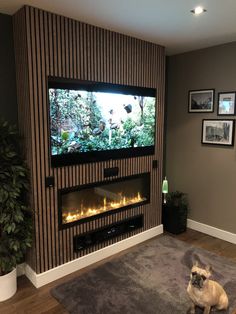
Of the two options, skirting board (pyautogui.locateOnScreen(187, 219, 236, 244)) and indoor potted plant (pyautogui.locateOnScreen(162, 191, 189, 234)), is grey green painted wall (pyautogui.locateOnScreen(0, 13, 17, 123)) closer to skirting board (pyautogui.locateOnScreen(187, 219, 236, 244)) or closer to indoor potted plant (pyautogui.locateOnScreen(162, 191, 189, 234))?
indoor potted plant (pyautogui.locateOnScreen(162, 191, 189, 234))

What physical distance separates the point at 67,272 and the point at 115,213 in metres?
0.85

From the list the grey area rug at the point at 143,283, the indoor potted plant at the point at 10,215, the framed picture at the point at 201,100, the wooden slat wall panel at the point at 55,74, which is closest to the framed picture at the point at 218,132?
the framed picture at the point at 201,100

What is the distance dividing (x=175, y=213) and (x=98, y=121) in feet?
5.98

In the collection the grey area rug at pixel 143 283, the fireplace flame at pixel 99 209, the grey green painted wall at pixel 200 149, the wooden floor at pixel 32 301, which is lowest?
the wooden floor at pixel 32 301

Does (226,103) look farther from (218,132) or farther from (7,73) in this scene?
(7,73)

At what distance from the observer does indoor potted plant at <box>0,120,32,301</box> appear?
2.31 m

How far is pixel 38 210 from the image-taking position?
2562 mm

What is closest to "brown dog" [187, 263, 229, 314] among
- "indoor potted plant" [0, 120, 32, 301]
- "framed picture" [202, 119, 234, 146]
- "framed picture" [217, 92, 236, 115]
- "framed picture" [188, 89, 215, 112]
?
"indoor potted plant" [0, 120, 32, 301]

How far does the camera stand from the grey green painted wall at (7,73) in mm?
2500

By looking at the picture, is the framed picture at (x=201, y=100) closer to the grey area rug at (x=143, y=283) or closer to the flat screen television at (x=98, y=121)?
the flat screen television at (x=98, y=121)

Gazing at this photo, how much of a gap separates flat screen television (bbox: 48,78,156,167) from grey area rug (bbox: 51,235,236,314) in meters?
1.20

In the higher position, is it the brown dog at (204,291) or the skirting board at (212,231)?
the brown dog at (204,291)

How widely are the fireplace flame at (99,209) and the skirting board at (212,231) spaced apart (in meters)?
0.99

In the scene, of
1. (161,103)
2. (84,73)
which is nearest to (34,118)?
(84,73)
